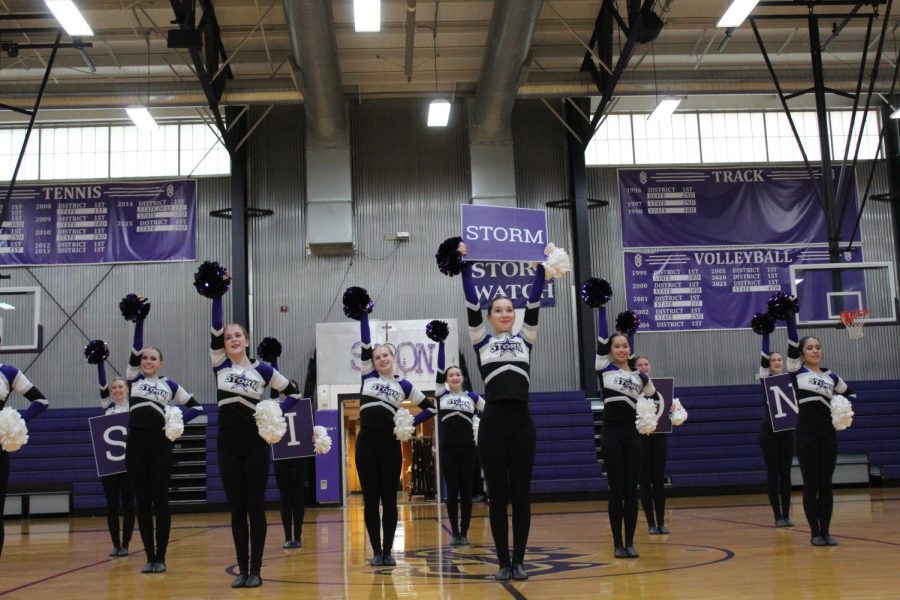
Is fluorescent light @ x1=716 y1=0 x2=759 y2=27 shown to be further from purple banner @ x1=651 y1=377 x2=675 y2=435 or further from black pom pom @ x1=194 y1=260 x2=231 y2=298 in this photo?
black pom pom @ x1=194 y1=260 x2=231 y2=298

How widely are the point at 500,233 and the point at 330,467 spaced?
324 inches

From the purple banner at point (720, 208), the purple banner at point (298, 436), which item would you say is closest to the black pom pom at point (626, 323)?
the purple banner at point (298, 436)

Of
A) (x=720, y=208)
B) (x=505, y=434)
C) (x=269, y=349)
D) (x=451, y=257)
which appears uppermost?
(x=720, y=208)

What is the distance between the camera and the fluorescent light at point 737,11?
13.0m

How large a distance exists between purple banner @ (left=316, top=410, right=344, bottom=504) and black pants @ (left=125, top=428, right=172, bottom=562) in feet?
33.1

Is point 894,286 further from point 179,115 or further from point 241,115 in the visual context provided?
point 179,115

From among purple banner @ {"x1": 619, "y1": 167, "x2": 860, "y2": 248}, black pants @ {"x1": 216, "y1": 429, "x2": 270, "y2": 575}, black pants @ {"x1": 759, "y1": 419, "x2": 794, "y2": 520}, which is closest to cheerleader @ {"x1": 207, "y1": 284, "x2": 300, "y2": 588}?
black pants @ {"x1": 216, "y1": 429, "x2": 270, "y2": 575}

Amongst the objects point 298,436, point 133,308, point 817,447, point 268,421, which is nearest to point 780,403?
point 817,447

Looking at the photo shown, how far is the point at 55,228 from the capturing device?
19.4 meters

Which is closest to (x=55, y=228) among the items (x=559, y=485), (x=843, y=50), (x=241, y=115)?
(x=241, y=115)

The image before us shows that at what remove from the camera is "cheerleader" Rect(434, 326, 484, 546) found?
29.7 feet

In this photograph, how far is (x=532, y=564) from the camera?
6.99 metres

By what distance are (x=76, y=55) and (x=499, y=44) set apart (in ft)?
28.4

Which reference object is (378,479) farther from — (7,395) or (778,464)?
(778,464)
